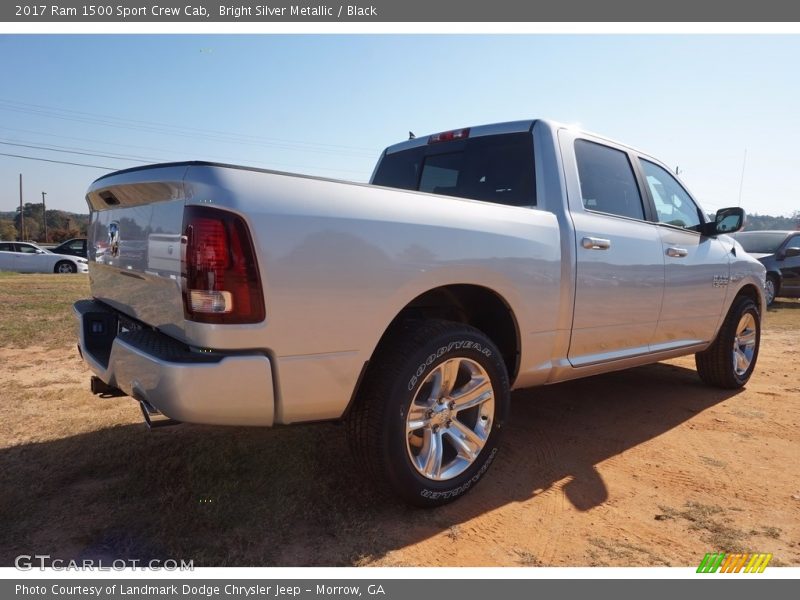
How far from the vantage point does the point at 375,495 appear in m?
2.67

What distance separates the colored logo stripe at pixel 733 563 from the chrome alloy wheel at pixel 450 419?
1047mm

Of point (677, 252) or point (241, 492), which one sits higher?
point (677, 252)

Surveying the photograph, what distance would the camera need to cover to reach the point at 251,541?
2238 mm

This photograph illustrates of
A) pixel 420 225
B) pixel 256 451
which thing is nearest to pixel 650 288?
pixel 420 225

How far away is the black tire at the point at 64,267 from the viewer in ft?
62.0

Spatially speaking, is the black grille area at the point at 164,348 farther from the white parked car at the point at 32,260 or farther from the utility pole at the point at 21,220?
the utility pole at the point at 21,220

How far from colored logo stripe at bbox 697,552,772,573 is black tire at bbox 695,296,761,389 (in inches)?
110

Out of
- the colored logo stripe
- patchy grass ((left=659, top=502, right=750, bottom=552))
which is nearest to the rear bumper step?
the colored logo stripe

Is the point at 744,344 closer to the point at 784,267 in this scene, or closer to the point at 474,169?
the point at 474,169

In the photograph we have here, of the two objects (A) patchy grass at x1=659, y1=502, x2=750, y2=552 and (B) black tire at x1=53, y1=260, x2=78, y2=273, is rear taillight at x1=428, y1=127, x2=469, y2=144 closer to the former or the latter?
(A) patchy grass at x1=659, y1=502, x2=750, y2=552

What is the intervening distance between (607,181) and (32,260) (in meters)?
20.5

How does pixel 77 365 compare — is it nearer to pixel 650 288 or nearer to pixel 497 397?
pixel 497 397

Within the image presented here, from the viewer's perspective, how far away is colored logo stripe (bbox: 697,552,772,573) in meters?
2.21

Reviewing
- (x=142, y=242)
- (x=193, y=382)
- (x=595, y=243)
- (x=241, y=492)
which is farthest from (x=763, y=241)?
(x=193, y=382)
